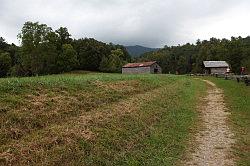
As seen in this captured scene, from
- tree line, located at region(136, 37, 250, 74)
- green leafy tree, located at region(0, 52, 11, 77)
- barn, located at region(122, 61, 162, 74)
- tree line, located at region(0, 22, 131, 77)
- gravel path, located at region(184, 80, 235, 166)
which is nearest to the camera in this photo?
gravel path, located at region(184, 80, 235, 166)

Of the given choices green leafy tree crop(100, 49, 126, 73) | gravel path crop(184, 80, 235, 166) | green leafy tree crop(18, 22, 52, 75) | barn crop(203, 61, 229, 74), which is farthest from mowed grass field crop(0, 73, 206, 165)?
green leafy tree crop(100, 49, 126, 73)

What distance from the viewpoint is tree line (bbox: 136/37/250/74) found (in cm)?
11769

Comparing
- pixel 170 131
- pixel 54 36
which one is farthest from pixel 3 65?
pixel 170 131

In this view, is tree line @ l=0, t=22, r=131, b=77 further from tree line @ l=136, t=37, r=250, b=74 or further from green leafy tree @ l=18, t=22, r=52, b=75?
tree line @ l=136, t=37, r=250, b=74

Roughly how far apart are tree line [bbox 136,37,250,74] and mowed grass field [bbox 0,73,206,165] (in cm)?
6187

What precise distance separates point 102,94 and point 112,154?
9.51 m

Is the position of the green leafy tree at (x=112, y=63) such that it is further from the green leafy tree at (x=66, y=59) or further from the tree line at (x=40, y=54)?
the green leafy tree at (x=66, y=59)

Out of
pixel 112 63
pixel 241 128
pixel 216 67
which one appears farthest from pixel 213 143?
pixel 112 63

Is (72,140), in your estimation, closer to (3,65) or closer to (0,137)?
(0,137)

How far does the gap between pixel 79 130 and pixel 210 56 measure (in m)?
132

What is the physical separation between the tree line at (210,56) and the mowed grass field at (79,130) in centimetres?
6187

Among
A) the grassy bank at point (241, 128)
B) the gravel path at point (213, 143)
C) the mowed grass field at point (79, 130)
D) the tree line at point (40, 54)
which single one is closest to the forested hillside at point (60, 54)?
the tree line at point (40, 54)

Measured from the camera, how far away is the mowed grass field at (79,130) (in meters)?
8.81

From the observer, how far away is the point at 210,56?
137250mm
